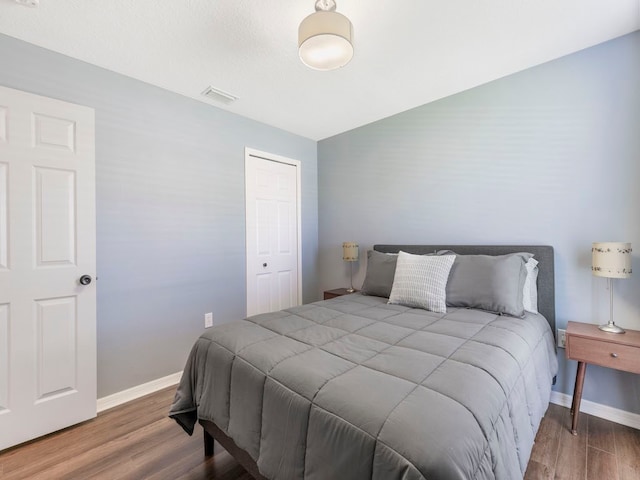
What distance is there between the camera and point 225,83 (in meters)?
2.42

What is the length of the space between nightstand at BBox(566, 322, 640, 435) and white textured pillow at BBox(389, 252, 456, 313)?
759 mm

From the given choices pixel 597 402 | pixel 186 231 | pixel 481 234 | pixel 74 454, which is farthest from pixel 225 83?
pixel 597 402

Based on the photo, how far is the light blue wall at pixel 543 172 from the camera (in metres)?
1.91

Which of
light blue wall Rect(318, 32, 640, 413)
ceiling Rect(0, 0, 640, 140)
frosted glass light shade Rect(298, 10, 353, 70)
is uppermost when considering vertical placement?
ceiling Rect(0, 0, 640, 140)

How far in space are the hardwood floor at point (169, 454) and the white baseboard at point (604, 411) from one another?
0.14ft

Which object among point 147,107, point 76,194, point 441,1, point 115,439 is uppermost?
point 441,1

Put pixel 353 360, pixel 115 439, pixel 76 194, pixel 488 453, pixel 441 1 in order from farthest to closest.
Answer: pixel 76 194 → pixel 115 439 → pixel 441 1 → pixel 353 360 → pixel 488 453

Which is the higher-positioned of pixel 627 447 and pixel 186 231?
pixel 186 231

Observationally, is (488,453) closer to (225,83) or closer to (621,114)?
(621,114)

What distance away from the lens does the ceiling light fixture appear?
1.42 meters

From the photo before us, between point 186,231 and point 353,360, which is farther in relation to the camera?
point 186,231

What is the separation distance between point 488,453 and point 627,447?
63.0 inches

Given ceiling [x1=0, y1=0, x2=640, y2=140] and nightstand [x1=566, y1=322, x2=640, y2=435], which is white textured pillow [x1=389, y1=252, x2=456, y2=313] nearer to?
nightstand [x1=566, y1=322, x2=640, y2=435]

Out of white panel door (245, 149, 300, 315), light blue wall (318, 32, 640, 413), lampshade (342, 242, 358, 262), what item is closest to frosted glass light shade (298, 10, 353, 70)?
light blue wall (318, 32, 640, 413)
